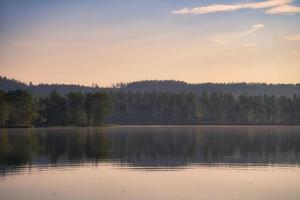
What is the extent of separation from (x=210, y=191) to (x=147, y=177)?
7862mm

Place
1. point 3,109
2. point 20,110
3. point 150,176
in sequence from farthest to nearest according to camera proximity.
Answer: point 20,110
point 3,109
point 150,176

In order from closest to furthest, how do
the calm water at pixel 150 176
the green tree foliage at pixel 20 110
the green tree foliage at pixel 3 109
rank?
1. the calm water at pixel 150 176
2. the green tree foliage at pixel 3 109
3. the green tree foliage at pixel 20 110

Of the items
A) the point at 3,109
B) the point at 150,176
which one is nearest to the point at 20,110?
the point at 3,109

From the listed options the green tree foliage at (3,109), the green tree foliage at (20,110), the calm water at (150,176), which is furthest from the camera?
the green tree foliage at (20,110)

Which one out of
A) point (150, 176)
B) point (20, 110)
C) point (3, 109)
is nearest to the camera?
point (150, 176)

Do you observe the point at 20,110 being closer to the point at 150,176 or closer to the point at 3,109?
the point at 3,109

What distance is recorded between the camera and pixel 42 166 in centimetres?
5019

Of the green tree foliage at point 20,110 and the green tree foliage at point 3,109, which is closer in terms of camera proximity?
the green tree foliage at point 3,109

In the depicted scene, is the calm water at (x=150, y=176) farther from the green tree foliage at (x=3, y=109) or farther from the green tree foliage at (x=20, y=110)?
the green tree foliage at (x=20, y=110)

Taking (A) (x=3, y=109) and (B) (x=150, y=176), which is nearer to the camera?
(B) (x=150, y=176)

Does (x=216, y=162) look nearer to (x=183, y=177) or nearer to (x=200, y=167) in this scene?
(x=200, y=167)

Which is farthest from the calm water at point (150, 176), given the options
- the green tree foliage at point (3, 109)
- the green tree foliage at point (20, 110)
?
the green tree foliage at point (20, 110)

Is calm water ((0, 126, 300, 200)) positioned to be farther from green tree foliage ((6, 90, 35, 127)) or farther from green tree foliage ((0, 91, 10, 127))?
green tree foliage ((6, 90, 35, 127))

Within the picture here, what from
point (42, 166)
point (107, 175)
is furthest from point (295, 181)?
point (42, 166)
